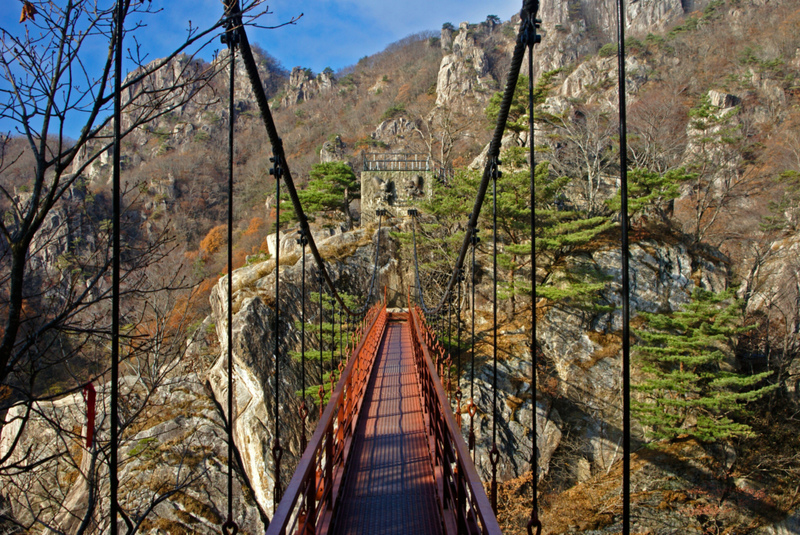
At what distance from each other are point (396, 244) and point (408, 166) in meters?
5.80

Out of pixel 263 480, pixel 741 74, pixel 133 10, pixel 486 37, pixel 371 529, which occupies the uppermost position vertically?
pixel 486 37

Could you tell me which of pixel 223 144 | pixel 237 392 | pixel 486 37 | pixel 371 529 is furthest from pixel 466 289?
pixel 486 37

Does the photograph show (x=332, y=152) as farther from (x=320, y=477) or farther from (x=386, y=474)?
(x=320, y=477)

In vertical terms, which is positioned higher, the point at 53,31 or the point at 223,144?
the point at 223,144

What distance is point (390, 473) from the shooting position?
2.86 m

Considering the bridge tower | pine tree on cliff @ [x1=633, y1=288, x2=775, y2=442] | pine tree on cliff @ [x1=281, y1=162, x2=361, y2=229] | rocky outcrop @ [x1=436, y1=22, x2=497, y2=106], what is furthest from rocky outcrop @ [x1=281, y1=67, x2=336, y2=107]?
pine tree on cliff @ [x1=633, y1=288, x2=775, y2=442]

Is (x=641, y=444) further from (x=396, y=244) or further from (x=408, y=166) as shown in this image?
(x=408, y=166)

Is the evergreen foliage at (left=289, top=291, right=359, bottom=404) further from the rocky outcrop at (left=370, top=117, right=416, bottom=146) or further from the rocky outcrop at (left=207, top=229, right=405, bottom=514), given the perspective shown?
the rocky outcrop at (left=370, top=117, right=416, bottom=146)

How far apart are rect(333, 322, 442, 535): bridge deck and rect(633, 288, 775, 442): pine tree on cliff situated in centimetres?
647

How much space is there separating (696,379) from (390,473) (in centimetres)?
A: 866

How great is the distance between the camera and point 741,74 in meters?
22.2

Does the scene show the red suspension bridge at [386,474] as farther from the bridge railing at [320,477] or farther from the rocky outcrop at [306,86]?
the rocky outcrop at [306,86]

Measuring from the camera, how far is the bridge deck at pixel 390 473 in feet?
7.56

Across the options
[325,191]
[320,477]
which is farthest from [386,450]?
[325,191]
